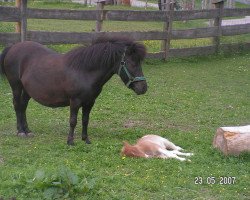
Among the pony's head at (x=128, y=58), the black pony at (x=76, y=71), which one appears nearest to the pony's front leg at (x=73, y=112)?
the black pony at (x=76, y=71)

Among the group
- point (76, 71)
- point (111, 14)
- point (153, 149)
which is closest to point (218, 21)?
point (111, 14)

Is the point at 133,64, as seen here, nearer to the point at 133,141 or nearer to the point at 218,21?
the point at 133,141

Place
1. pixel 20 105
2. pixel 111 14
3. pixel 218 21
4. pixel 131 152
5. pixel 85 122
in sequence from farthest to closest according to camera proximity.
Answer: pixel 218 21
pixel 111 14
pixel 20 105
pixel 85 122
pixel 131 152

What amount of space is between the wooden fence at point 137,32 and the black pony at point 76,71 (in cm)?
354

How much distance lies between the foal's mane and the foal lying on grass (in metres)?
1.02

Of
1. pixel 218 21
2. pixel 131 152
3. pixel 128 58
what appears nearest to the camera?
pixel 131 152

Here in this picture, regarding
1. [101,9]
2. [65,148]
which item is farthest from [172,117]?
[101,9]

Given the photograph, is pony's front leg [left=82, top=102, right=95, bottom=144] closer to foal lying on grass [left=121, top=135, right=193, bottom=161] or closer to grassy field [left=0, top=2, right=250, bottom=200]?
grassy field [left=0, top=2, right=250, bottom=200]

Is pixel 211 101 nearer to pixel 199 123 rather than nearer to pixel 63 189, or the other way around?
pixel 199 123

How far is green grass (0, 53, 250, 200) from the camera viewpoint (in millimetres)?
5125

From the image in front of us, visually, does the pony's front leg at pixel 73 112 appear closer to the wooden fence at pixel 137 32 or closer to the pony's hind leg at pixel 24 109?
the pony's hind leg at pixel 24 109

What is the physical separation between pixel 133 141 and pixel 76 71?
1.24 m

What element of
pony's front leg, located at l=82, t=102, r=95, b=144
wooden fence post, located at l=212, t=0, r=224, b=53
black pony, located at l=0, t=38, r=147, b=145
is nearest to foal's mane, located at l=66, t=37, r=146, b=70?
black pony, located at l=0, t=38, r=147, b=145

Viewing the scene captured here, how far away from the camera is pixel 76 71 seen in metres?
6.84
